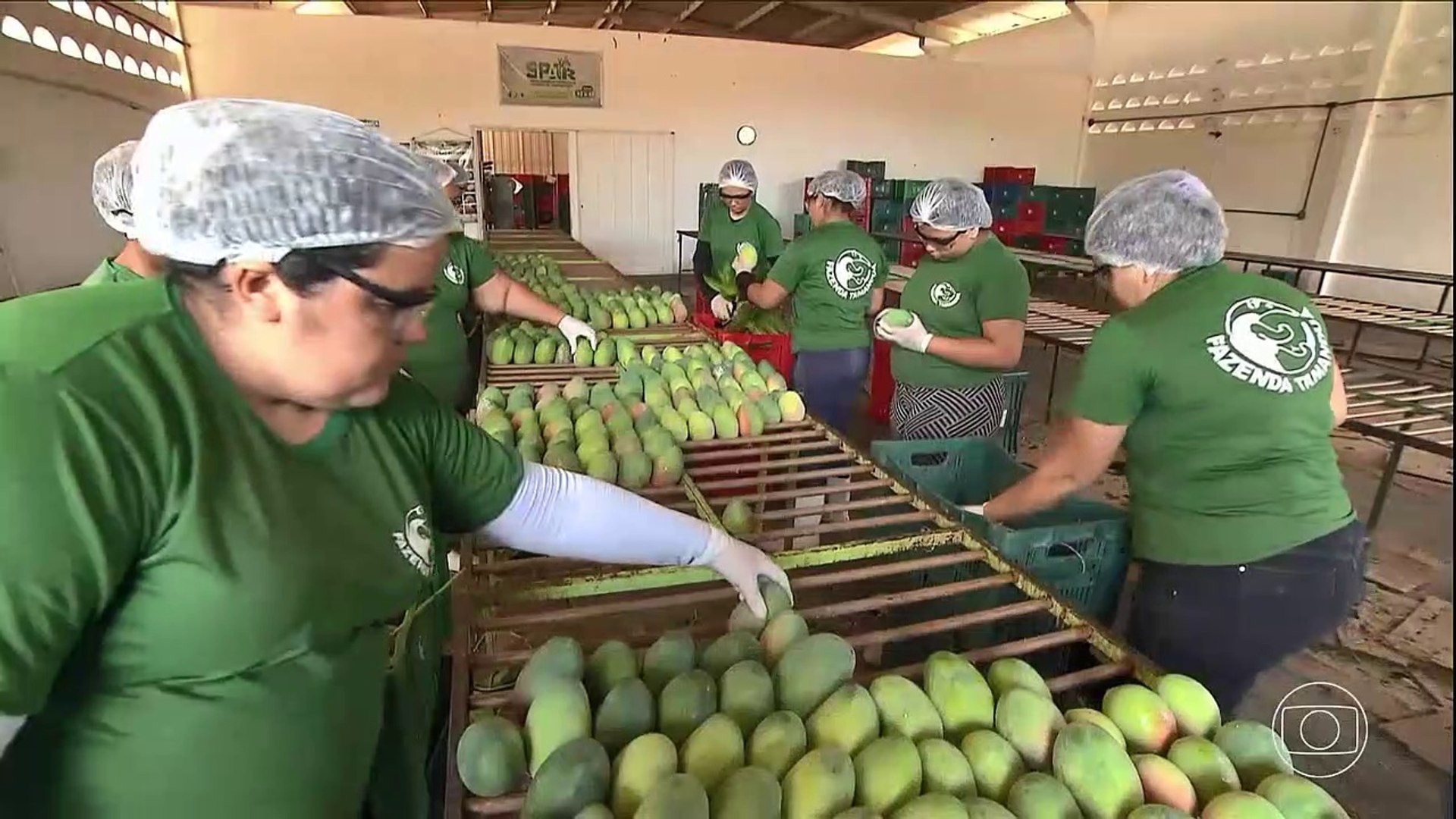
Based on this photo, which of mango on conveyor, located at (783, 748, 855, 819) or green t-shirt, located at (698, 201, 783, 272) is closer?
mango on conveyor, located at (783, 748, 855, 819)

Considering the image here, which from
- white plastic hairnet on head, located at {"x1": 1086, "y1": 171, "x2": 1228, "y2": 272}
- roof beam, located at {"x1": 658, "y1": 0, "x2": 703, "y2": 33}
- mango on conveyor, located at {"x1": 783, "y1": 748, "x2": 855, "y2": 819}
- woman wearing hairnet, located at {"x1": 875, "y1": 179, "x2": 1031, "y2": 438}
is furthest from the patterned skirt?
roof beam, located at {"x1": 658, "y1": 0, "x2": 703, "y2": 33}

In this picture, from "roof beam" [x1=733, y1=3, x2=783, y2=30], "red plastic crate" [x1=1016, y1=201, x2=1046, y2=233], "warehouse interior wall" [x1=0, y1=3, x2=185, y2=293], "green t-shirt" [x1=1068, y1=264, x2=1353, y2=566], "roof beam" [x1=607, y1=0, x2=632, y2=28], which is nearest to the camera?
"green t-shirt" [x1=1068, y1=264, x2=1353, y2=566]

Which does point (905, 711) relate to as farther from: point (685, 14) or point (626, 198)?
point (685, 14)

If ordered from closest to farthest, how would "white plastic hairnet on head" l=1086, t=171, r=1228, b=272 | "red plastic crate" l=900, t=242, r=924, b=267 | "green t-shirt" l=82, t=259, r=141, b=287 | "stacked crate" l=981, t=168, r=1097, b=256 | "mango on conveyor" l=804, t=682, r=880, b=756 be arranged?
"mango on conveyor" l=804, t=682, r=880, b=756, "white plastic hairnet on head" l=1086, t=171, r=1228, b=272, "green t-shirt" l=82, t=259, r=141, b=287, "red plastic crate" l=900, t=242, r=924, b=267, "stacked crate" l=981, t=168, r=1097, b=256

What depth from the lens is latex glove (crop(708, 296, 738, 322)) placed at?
4.57 m

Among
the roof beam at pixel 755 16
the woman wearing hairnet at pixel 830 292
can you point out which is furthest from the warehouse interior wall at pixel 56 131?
the roof beam at pixel 755 16

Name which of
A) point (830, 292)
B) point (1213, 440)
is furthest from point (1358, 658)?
point (830, 292)

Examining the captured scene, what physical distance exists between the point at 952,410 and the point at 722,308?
67.1 inches

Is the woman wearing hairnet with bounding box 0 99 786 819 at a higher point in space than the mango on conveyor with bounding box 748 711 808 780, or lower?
higher

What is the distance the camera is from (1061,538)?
2135mm

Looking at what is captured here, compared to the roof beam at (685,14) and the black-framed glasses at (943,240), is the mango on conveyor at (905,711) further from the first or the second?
the roof beam at (685,14)

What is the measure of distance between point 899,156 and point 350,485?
1237cm

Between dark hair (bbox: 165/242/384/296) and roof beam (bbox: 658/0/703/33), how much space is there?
1298 centimetres

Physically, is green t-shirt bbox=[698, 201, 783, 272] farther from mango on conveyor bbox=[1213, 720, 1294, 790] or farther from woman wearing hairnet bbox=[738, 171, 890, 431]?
mango on conveyor bbox=[1213, 720, 1294, 790]
